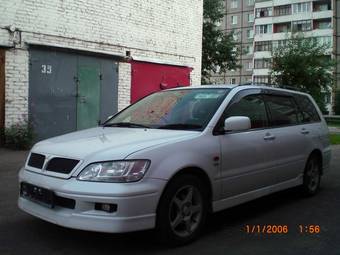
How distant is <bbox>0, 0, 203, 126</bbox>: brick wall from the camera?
11.8 meters

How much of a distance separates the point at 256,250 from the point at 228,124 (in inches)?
53.7

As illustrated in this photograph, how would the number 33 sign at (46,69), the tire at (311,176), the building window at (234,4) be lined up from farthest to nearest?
Answer: the building window at (234,4), the number 33 sign at (46,69), the tire at (311,176)

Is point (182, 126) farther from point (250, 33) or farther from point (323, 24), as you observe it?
point (250, 33)

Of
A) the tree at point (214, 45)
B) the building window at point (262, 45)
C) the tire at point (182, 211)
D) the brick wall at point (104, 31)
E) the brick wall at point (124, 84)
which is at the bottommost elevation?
the tire at point (182, 211)

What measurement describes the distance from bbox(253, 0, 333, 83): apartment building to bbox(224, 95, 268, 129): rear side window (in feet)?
220

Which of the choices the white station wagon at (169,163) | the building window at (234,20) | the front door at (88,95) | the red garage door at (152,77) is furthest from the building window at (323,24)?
the white station wagon at (169,163)

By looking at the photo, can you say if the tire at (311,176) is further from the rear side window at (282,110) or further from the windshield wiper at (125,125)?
the windshield wiper at (125,125)

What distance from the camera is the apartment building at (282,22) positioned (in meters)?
73.2

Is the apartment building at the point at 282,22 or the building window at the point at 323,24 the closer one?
the building window at the point at 323,24

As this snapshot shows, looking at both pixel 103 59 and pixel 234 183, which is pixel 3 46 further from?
pixel 234 183

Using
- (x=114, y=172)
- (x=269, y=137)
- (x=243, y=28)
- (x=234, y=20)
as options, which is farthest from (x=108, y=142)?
(x=234, y=20)

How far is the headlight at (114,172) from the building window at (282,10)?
76.9 meters

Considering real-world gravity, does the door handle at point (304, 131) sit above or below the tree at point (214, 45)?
below
